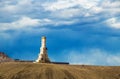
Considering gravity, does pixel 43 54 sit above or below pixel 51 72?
above

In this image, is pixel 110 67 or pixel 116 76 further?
pixel 110 67

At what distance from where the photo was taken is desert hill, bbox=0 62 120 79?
245 ft

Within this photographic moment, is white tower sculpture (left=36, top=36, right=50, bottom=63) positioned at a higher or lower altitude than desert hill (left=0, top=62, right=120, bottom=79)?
higher

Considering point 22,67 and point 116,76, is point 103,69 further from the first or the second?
point 22,67

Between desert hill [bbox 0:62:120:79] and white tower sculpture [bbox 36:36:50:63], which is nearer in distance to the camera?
desert hill [bbox 0:62:120:79]

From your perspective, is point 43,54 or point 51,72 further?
point 43,54

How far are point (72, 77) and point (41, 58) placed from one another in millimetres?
17524

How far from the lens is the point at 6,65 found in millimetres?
83875

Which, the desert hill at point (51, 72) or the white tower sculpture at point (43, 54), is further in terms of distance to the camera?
the white tower sculpture at point (43, 54)

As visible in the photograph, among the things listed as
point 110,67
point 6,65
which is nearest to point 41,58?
point 6,65

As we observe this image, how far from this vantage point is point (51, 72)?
76.8 meters

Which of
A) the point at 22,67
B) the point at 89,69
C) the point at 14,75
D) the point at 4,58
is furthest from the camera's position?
the point at 4,58

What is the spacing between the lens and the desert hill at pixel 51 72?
7456cm

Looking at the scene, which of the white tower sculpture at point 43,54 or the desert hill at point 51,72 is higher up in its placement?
the white tower sculpture at point 43,54
